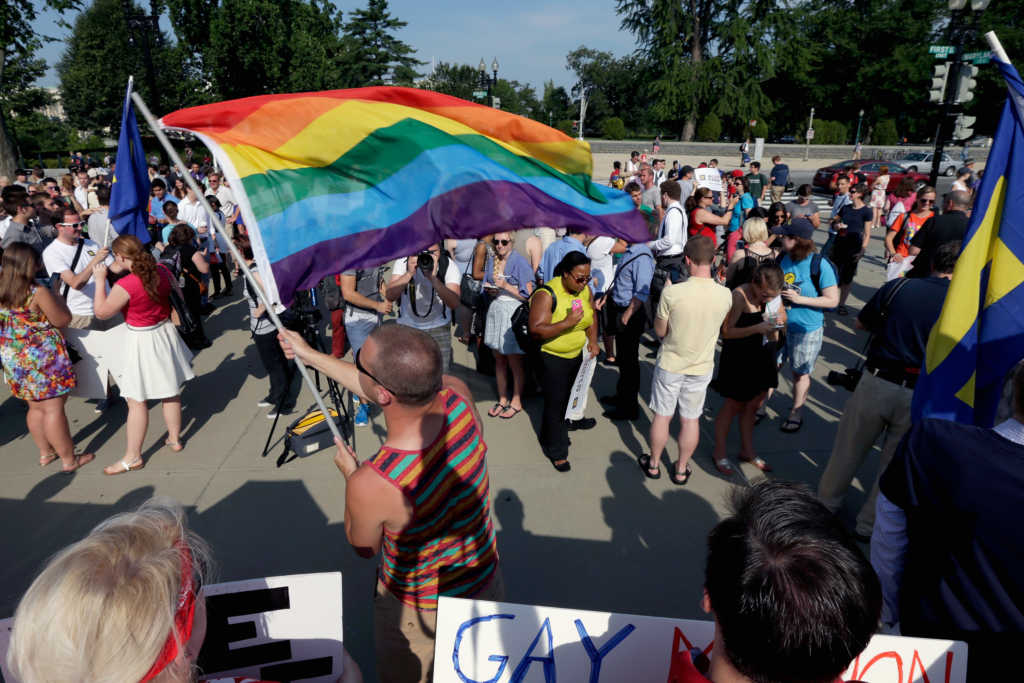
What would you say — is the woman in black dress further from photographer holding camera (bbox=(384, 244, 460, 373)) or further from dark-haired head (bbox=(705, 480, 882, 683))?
dark-haired head (bbox=(705, 480, 882, 683))

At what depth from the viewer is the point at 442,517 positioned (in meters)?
2.09

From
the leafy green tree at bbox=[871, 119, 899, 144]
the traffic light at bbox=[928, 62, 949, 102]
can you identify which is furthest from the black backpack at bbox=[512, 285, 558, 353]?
the leafy green tree at bbox=[871, 119, 899, 144]

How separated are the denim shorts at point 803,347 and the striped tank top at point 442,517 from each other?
384 cm

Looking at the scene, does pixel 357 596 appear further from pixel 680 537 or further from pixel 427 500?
pixel 680 537

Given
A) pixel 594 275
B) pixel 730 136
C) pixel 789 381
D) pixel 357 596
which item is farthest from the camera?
pixel 730 136

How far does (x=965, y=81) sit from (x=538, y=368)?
443 inches

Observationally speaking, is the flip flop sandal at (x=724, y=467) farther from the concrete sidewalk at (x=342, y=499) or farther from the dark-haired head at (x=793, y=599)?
the dark-haired head at (x=793, y=599)

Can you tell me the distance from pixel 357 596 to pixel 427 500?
1.79 m

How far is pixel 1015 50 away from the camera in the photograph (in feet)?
128

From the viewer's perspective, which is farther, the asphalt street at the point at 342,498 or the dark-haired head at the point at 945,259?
the asphalt street at the point at 342,498

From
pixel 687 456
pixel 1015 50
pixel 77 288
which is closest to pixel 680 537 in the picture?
pixel 687 456

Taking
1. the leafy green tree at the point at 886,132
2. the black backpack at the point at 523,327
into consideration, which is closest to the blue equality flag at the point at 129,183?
the black backpack at the point at 523,327

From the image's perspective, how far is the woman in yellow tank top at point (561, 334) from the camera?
4195 millimetres

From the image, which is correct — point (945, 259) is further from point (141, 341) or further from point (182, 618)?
point (141, 341)
